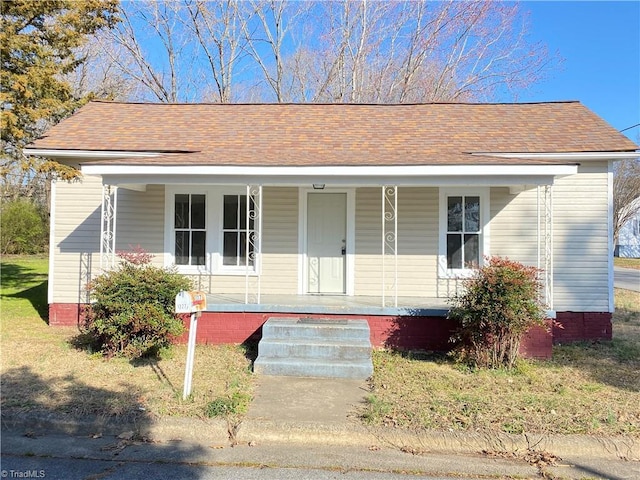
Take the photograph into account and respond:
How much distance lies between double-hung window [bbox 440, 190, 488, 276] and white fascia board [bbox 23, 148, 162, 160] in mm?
5399

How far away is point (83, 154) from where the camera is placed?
8312mm

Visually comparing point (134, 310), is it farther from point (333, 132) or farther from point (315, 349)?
point (333, 132)

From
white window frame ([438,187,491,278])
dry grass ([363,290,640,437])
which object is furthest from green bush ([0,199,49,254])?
dry grass ([363,290,640,437])

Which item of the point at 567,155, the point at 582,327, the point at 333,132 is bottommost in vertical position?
the point at 582,327

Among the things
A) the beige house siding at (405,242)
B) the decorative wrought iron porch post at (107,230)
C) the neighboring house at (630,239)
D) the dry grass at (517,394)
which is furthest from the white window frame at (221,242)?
the neighboring house at (630,239)

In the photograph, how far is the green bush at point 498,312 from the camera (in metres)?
5.92

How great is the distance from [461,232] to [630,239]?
3928 centimetres

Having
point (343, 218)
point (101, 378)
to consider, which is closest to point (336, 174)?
point (343, 218)

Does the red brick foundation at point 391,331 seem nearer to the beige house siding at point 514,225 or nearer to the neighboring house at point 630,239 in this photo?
the beige house siding at point 514,225

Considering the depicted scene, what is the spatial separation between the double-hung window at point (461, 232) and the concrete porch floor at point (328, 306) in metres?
0.92

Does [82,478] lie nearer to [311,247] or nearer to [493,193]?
[311,247]

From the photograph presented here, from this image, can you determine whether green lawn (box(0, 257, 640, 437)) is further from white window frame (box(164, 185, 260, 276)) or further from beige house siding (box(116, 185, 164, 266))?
beige house siding (box(116, 185, 164, 266))

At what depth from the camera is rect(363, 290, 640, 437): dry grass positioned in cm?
433

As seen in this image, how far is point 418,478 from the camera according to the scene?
356 cm
